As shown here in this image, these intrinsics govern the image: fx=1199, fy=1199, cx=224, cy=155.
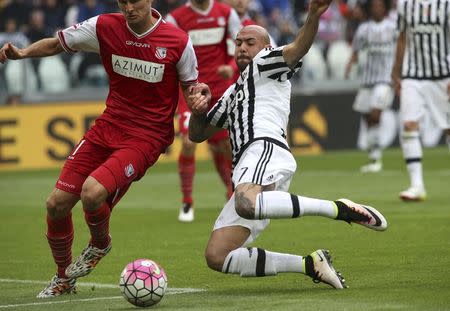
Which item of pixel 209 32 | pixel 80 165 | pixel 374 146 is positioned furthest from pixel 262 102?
pixel 374 146

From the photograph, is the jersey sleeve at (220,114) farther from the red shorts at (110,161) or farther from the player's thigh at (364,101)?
the player's thigh at (364,101)

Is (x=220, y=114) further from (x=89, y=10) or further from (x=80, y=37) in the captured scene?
(x=89, y=10)

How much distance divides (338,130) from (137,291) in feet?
57.6

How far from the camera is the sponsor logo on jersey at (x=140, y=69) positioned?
8930 mm

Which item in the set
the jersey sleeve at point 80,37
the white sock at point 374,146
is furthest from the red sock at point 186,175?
the white sock at point 374,146

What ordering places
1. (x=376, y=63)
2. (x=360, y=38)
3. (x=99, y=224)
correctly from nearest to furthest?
(x=99, y=224) < (x=376, y=63) < (x=360, y=38)

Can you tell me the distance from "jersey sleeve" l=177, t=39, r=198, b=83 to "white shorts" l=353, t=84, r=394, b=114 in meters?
12.7

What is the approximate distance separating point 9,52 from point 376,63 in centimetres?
1371

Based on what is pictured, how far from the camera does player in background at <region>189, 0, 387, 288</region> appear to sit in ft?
26.7

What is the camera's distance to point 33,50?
29.2 feet

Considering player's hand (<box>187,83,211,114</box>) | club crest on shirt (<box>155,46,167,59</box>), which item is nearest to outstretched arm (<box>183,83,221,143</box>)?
player's hand (<box>187,83,211,114</box>)

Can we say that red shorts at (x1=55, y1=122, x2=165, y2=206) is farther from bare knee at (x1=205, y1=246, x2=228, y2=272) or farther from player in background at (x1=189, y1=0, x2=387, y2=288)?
bare knee at (x1=205, y1=246, x2=228, y2=272)

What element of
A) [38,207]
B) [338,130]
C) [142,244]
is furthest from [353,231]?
[338,130]

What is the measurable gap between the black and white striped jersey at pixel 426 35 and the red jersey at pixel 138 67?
6136 millimetres
